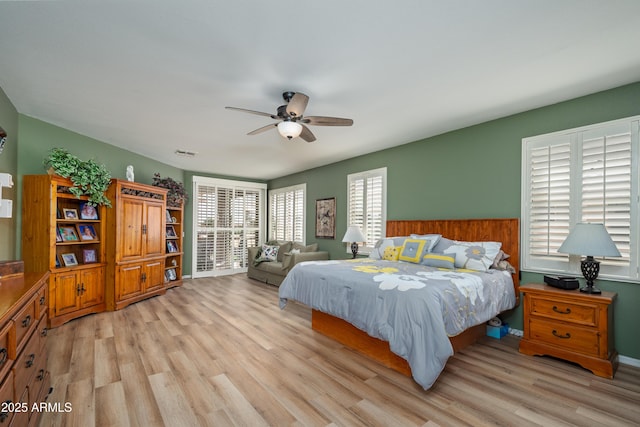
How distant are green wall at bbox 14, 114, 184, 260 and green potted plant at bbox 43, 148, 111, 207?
0.47 ft

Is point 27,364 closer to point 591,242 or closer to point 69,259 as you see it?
point 69,259

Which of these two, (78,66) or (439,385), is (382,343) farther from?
(78,66)

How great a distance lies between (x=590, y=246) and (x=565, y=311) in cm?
64

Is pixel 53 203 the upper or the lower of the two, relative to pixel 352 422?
upper

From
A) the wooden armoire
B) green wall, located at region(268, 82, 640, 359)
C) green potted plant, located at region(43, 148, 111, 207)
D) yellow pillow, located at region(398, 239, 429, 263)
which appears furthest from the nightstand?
green potted plant, located at region(43, 148, 111, 207)

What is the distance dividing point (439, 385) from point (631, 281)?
2.11 m

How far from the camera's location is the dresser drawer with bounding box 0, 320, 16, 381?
1.29 metres

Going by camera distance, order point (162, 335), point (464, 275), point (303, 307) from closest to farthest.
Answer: point (464, 275) → point (162, 335) → point (303, 307)


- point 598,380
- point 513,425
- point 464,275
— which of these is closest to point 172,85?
point 464,275

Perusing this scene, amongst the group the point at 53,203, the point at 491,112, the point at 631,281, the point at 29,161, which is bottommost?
the point at 631,281

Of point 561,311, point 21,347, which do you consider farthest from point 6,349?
point 561,311

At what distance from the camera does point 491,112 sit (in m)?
3.40

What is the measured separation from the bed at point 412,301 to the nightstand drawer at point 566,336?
345mm

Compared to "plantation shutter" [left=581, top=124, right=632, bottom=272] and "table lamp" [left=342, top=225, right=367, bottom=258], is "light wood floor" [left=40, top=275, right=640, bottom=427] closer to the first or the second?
"plantation shutter" [left=581, top=124, right=632, bottom=272]
